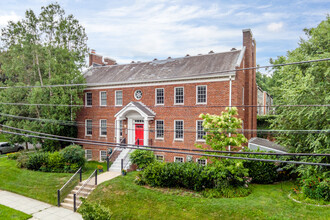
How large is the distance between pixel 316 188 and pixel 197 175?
Answer: 596cm

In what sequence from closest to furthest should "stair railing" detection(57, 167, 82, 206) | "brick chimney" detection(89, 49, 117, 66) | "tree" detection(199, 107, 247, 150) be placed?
"tree" detection(199, 107, 247, 150)
"stair railing" detection(57, 167, 82, 206)
"brick chimney" detection(89, 49, 117, 66)

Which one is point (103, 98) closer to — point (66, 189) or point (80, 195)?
point (66, 189)

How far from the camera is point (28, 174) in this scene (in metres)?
17.9

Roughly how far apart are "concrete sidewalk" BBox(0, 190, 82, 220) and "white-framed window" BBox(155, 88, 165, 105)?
437 inches

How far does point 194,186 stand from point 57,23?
21.1 m

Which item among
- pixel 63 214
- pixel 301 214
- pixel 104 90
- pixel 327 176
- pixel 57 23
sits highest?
pixel 57 23

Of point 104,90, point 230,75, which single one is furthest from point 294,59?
point 104,90

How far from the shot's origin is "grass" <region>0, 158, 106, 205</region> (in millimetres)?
15117

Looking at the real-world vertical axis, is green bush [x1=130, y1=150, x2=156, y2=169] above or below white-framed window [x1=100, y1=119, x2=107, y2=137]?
below

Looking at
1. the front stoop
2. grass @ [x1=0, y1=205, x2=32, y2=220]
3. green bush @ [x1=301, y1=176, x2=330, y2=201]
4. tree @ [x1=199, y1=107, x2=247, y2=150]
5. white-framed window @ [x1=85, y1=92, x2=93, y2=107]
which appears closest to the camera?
green bush @ [x1=301, y1=176, x2=330, y2=201]

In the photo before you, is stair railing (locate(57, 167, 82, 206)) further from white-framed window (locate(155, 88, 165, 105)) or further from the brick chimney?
the brick chimney

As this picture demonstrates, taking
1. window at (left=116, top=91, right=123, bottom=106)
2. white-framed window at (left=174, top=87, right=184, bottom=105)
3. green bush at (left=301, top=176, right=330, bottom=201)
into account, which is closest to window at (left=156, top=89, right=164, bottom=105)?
white-framed window at (left=174, top=87, right=184, bottom=105)

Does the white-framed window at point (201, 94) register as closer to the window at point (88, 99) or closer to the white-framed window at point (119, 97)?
the white-framed window at point (119, 97)

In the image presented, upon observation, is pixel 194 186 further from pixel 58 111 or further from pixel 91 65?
pixel 91 65
